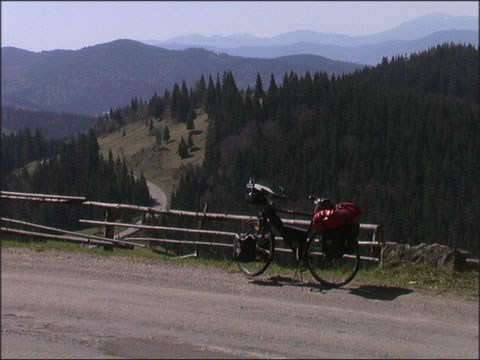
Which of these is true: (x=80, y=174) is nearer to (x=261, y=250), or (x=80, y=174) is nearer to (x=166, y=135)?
(x=166, y=135)

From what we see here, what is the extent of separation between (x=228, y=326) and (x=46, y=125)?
2678 inches

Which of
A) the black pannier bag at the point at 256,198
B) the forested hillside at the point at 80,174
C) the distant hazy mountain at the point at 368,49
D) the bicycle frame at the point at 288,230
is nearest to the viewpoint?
the bicycle frame at the point at 288,230

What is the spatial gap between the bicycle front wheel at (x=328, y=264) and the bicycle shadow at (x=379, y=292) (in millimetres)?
260

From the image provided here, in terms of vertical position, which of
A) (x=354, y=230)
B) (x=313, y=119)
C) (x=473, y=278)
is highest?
(x=313, y=119)

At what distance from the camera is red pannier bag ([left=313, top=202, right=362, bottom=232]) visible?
301 inches

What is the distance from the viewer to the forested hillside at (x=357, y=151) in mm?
99938

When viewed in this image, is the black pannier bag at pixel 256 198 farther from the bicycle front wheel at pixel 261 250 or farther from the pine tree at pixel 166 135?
the pine tree at pixel 166 135

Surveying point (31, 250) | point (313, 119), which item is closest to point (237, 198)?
point (313, 119)

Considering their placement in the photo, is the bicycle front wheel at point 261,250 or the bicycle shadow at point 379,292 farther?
the bicycle front wheel at point 261,250

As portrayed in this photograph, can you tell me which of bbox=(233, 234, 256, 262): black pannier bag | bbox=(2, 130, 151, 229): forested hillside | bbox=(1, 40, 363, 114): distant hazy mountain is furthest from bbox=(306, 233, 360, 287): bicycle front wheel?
bbox=(2, 130, 151, 229): forested hillside

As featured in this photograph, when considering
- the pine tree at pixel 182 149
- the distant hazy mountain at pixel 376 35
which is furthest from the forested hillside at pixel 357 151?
the distant hazy mountain at pixel 376 35

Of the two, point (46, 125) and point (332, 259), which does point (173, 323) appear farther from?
point (46, 125)

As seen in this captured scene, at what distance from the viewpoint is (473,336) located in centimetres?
587

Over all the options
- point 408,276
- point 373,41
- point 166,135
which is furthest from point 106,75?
point 373,41
